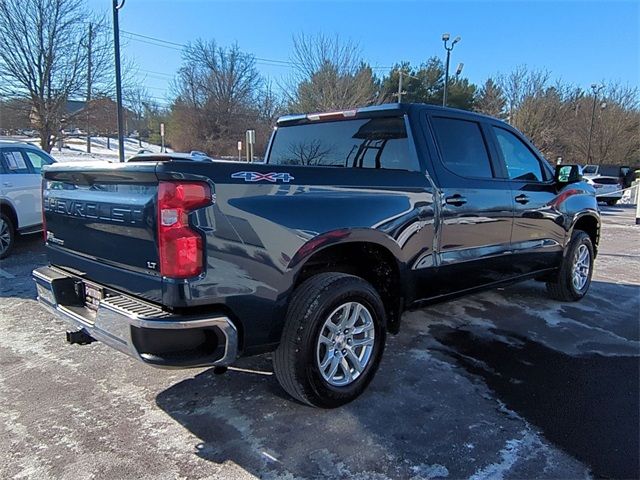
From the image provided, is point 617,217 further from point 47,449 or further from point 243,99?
point 243,99

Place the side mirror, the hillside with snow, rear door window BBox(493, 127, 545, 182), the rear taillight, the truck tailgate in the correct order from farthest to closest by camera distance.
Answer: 1. the hillside with snow
2. the side mirror
3. rear door window BBox(493, 127, 545, 182)
4. the truck tailgate
5. the rear taillight

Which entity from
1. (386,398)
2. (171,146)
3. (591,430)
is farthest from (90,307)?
(171,146)

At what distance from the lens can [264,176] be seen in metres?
2.50

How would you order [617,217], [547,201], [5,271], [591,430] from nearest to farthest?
1. [591,430]
2. [547,201]
3. [5,271]
4. [617,217]

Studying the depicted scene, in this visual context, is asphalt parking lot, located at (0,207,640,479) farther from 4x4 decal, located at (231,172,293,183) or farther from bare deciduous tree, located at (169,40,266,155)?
bare deciduous tree, located at (169,40,266,155)

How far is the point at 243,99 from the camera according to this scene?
4094 centimetres

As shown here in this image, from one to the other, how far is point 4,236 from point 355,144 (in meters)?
6.02

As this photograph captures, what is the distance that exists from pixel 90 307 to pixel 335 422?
1.66 metres

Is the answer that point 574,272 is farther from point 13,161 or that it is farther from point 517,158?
point 13,161

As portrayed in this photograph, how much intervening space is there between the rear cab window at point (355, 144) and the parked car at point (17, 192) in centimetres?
517

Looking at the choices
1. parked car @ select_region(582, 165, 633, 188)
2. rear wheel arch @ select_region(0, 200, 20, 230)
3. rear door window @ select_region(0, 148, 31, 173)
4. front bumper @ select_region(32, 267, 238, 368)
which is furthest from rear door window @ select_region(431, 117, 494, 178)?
parked car @ select_region(582, 165, 633, 188)

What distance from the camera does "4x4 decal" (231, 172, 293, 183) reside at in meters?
2.42

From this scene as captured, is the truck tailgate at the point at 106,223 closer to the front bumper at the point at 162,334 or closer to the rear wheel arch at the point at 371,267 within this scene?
the front bumper at the point at 162,334

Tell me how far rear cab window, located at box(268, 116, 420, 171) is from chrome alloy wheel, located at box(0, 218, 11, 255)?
5.24 m
